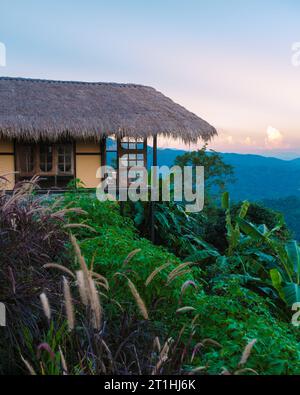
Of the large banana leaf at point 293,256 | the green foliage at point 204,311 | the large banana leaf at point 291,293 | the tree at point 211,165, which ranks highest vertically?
the tree at point 211,165

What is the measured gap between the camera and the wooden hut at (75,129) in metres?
12.1

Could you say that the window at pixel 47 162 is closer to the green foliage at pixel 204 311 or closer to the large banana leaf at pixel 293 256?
the large banana leaf at pixel 293 256

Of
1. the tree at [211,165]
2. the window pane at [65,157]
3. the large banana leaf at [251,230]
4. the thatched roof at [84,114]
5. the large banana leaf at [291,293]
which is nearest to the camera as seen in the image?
the large banana leaf at [291,293]

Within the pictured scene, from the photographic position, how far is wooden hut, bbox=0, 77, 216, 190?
12.1 metres

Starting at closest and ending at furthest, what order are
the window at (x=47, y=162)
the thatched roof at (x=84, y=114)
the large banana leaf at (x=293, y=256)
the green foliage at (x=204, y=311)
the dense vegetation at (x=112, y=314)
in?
the dense vegetation at (x=112, y=314) → the green foliage at (x=204, y=311) → the large banana leaf at (x=293, y=256) → the thatched roof at (x=84, y=114) → the window at (x=47, y=162)

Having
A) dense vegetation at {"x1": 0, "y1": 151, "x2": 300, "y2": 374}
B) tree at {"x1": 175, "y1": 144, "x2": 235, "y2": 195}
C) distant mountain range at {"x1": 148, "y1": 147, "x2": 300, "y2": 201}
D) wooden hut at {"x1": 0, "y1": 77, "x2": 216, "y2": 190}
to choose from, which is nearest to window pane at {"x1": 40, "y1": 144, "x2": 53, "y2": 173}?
wooden hut at {"x1": 0, "y1": 77, "x2": 216, "y2": 190}

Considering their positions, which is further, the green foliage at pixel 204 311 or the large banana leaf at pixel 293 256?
the large banana leaf at pixel 293 256

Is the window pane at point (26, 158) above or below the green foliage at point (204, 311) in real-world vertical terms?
above

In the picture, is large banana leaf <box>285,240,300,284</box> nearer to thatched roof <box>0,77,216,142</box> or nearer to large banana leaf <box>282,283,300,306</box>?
large banana leaf <box>282,283,300,306</box>

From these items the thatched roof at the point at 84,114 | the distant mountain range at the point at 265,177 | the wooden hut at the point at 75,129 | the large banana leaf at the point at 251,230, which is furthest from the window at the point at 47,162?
the distant mountain range at the point at 265,177

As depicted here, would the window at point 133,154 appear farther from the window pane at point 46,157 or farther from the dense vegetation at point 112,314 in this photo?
the dense vegetation at point 112,314
